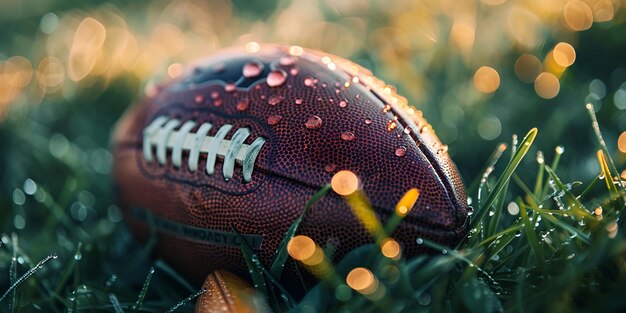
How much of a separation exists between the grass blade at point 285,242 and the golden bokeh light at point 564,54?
159 centimetres

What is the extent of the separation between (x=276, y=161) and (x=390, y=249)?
0.35 meters

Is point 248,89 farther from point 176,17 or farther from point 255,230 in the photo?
point 176,17

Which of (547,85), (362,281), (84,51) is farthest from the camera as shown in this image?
(84,51)

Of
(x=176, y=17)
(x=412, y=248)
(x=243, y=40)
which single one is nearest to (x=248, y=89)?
(x=412, y=248)

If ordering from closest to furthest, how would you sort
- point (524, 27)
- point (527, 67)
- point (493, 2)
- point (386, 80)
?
point (386, 80), point (527, 67), point (524, 27), point (493, 2)

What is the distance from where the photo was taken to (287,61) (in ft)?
5.69

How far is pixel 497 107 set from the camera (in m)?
2.51

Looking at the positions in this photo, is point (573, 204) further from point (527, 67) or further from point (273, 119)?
point (527, 67)

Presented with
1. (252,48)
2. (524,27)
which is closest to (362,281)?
(252,48)

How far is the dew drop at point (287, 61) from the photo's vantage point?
173cm

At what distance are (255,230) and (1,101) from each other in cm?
176

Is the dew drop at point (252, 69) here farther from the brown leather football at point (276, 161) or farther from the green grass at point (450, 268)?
the green grass at point (450, 268)

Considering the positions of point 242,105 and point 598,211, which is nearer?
point 598,211

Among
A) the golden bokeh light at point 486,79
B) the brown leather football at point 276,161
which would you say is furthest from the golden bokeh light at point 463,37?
the brown leather football at point 276,161
